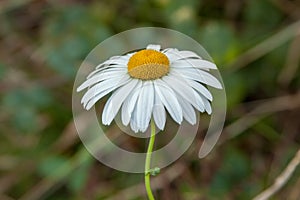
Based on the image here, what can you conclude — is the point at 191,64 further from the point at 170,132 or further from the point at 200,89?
the point at 170,132

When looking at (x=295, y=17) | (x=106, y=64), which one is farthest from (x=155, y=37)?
(x=106, y=64)

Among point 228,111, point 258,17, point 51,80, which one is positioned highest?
point 51,80

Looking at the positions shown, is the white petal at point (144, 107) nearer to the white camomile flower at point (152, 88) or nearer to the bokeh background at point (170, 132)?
the white camomile flower at point (152, 88)

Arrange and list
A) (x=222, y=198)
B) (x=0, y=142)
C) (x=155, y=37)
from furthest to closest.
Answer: (x=0, y=142) < (x=155, y=37) < (x=222, y=198)

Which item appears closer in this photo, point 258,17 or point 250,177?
point 250,177

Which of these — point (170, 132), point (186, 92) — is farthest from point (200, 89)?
point (170, 132)

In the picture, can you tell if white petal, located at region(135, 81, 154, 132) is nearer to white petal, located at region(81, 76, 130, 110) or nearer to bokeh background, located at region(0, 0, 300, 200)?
white petal, located at region(81, 76, 130, 110)

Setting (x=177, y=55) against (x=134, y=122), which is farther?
(x=177, y=55)

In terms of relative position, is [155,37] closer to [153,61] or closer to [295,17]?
[295,17]
